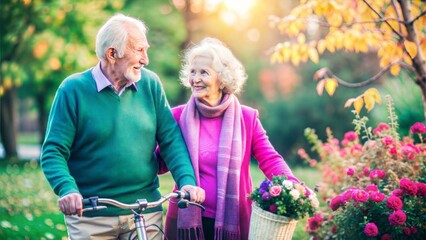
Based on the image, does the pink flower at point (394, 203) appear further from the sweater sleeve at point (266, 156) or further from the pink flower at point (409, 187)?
the sweater sleeve at point (266, 156)

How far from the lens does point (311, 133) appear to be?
20.3 ft

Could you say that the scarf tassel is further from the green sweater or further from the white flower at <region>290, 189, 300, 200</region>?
the white flower at <region>290, 189, 300, 200</region>

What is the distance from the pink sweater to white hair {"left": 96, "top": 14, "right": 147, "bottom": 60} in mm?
775

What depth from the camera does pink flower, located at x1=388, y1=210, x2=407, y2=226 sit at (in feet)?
12.3

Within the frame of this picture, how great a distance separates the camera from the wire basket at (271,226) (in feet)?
10.0

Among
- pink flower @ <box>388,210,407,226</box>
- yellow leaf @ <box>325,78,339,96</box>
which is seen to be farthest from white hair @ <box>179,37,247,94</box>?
pink flower @ <box>388,210,407,226</box>

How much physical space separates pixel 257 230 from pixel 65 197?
1.10m

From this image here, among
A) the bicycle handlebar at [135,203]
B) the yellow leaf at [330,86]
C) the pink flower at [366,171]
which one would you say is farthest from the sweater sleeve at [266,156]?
the pink flower at [366,171]

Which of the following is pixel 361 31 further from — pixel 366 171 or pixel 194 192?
pixel 194 192

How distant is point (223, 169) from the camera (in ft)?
11.4

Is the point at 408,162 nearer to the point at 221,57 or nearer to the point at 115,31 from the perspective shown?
the point at 221,57

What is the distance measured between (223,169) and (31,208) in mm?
5178

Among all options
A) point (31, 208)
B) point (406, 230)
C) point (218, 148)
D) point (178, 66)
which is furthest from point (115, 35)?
point (178, 66)

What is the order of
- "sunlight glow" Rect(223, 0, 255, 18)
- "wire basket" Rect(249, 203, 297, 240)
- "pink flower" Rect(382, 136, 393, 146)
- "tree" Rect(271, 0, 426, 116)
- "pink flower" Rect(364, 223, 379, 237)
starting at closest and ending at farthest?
"wire basket" Rect(249, 203, 297, 240), "pink flower" Rect(364, 223, 379, 237), "pink flower" Rect(382, 136, 393, 146), "tree" Rect(271, 0, 426, 116), "sunlight glow" Rect(223, 0, 255, 18)
